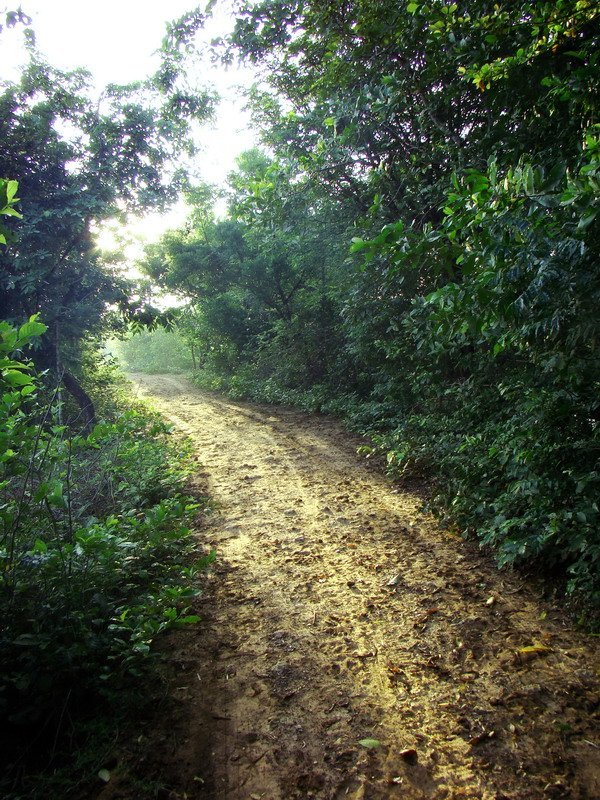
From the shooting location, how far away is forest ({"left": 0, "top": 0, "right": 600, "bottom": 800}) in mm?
2646

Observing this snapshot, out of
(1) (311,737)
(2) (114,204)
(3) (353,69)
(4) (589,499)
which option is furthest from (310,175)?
(2) (114,204)

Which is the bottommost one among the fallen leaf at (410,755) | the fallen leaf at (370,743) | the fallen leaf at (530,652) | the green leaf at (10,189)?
the fallen leaf at (370,743)

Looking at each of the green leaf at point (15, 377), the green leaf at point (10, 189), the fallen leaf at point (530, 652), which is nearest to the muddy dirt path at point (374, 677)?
the fallen leaf at point (530, 652)

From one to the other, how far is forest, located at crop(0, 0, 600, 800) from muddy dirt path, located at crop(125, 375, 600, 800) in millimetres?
354

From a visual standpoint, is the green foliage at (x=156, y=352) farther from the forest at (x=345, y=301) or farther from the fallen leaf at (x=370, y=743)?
the fallen leaf at (x=370, y=743)

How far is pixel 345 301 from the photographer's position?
9.12 metres

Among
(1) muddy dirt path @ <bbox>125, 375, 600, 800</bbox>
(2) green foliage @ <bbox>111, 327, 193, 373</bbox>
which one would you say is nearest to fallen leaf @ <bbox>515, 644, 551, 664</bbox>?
(1) muddy dirt path @ <bbox>125, 375, 600, 800</bbox>

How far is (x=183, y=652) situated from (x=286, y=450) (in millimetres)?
5001

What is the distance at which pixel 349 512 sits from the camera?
17.6 feet

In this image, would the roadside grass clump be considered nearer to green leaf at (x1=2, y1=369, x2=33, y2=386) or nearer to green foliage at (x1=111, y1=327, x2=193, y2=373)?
green leaf at (x1=2, y1=369, x2=33, y2=386)

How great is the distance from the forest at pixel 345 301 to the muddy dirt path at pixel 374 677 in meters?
0.35

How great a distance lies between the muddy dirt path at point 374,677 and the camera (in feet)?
7.21

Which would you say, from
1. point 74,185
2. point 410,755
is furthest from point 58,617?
point 74,185

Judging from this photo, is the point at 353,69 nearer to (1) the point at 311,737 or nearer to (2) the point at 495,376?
(2) the point at 495,376
